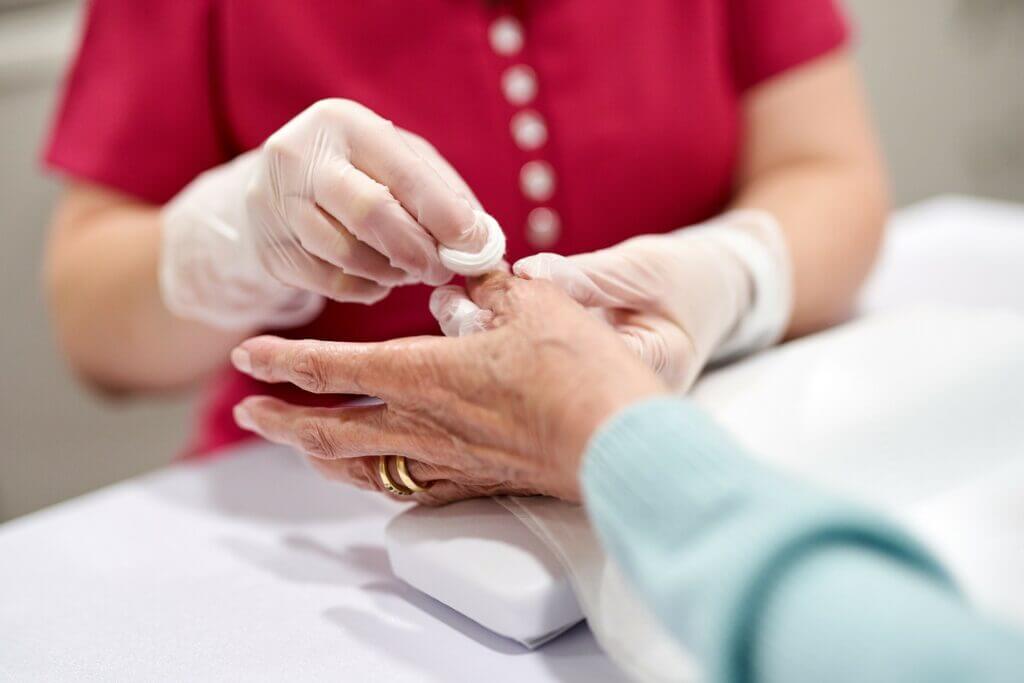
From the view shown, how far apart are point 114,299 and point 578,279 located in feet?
Result: 1.34

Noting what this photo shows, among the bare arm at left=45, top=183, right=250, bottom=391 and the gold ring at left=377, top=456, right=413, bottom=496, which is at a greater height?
the bare arm at left=45, top=183, right=250, bottom=391

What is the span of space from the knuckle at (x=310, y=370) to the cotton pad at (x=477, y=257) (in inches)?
3.2

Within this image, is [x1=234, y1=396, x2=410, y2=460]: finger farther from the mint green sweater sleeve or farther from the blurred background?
the blurred background

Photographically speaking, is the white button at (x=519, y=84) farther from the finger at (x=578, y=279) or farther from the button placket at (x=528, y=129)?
the finger at (x=578, y=279)

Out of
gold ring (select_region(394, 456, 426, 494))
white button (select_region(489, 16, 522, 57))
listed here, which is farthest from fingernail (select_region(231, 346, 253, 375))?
white button (select_region(489, 16, 522, 57))

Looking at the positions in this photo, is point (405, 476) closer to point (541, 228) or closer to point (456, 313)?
point (456, 313)

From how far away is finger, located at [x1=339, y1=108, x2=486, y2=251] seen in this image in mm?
498

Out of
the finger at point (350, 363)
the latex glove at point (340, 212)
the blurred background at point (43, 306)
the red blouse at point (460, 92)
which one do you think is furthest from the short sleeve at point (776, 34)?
the blurred background at point (43, 306)

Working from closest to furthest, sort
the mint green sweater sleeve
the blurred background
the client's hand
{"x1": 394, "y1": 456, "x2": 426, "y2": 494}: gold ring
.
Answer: the mint green sweater sleeve
the client's hand
{"x1": 394, "y1": 456, "x2": 426, "y2": 494}: gold ring
the blurred background

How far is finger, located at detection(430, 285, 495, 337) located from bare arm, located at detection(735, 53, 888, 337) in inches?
13.6

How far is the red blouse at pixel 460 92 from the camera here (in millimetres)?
716

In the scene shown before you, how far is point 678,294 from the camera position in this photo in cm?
58

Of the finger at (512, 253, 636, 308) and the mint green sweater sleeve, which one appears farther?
the finger at (512, 253, 636, 308)

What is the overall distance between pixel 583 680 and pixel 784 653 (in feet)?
0.53
